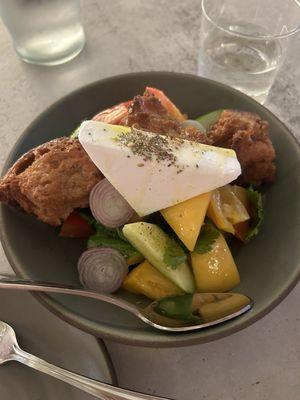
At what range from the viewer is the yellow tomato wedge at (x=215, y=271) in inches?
42.6

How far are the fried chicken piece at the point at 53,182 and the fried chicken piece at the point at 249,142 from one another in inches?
14.3

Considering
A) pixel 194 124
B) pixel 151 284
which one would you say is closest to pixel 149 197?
pixel 151 284

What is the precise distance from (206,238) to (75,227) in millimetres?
355

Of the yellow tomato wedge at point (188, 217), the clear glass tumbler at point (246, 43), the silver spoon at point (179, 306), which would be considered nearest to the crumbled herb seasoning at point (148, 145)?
the yellow tomato wedge at point (188, 217)

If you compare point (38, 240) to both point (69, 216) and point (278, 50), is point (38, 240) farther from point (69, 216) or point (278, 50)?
point (278, 50)

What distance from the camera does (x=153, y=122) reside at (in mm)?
1207

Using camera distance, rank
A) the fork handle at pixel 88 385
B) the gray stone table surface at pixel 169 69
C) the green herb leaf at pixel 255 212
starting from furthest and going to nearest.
Answer: 1. the green herb leaf at pixel 255 212
2. the gray stone table surface at pixel 169 69
3. the fork handle at pixel 88 385

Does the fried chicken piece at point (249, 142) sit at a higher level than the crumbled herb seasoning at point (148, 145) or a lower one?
lower

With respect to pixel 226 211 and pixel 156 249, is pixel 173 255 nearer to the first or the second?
pixel 156 249

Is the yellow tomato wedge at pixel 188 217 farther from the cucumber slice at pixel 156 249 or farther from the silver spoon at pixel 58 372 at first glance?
the silver spoon at pixel 58 372

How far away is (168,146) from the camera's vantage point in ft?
3.69

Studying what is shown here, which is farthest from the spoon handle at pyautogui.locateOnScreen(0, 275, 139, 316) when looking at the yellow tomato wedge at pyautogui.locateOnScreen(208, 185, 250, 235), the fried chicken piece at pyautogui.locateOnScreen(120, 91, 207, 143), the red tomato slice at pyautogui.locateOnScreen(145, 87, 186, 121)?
the red tomato slice at pyautogui.locateOnScreen(145, 87, 186, 121)

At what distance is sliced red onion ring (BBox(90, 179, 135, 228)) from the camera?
114 cm

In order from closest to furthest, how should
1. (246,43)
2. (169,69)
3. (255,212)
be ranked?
(255,212) < (246,43) < (169,69)
